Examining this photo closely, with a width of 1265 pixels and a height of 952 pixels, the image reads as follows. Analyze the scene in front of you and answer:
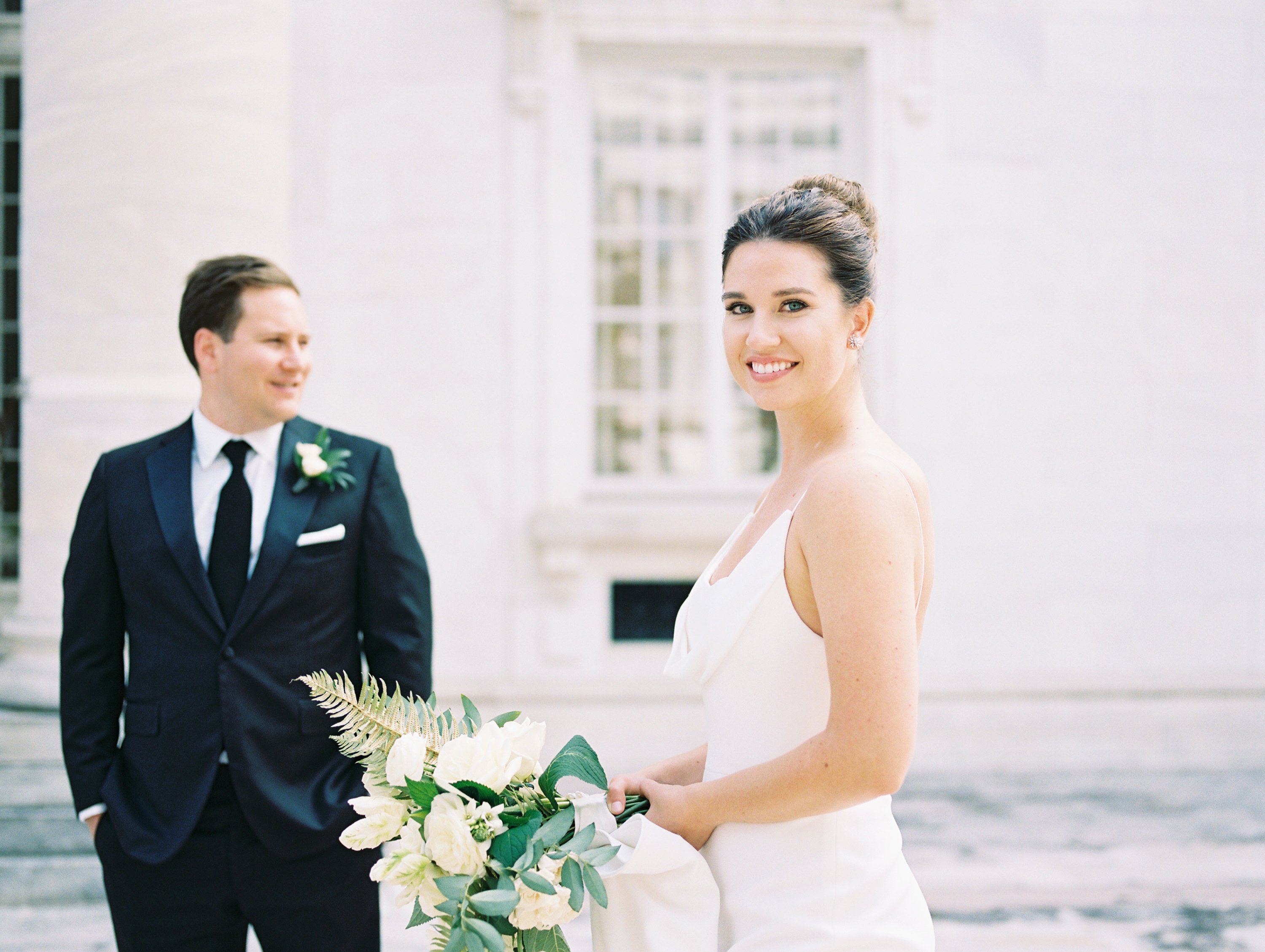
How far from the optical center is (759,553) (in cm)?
138

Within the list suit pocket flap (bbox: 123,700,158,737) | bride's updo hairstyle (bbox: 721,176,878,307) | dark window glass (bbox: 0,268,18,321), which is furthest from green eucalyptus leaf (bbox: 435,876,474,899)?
dark window glass (bbox: 0,268,18,321)

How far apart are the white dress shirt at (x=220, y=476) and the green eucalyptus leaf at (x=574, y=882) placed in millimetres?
1240

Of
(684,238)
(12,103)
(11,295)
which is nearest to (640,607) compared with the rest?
(684,238)

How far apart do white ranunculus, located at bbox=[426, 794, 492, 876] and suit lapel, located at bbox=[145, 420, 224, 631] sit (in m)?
1.08

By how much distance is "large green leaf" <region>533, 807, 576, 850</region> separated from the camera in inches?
51.3

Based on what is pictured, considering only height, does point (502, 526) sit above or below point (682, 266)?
below

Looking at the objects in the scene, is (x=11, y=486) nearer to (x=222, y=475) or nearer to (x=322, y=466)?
(x=222, y=475)

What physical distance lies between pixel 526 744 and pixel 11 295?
7097 mm

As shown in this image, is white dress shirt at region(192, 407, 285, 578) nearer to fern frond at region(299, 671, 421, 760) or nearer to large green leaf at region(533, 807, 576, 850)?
fern frond at region(299, 671, 421, 760)

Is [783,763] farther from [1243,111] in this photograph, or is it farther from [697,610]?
[1243,111]

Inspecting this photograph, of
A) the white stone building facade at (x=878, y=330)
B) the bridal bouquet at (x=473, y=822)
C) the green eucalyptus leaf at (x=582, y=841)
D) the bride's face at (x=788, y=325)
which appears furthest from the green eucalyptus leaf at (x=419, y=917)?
the white stone building facade at (x=878, y=330)

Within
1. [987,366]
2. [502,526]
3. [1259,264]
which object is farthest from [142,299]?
[1259,264]

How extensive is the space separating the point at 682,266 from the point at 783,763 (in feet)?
16.4

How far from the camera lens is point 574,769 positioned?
1.39m
